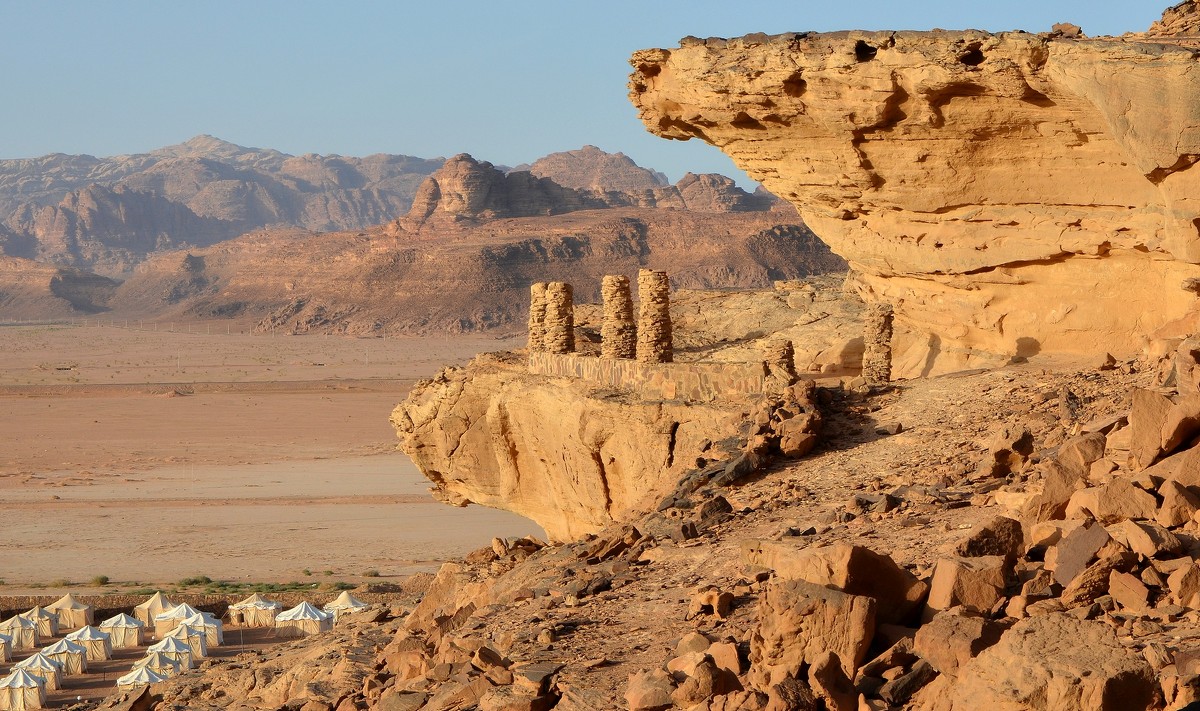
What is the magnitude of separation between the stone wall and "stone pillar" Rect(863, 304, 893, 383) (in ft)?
6.67

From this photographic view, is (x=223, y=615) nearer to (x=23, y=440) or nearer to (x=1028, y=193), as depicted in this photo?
(x=1028, y=193)

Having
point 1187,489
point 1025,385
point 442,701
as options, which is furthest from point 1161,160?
point 442,701

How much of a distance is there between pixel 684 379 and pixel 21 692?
10.4 metres

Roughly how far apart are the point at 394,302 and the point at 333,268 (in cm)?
899

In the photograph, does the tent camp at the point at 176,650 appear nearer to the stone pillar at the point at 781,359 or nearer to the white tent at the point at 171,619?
the white tent at the point at 171,619

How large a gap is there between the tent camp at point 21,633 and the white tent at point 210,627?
233cm

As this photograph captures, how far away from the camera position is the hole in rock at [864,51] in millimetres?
11828

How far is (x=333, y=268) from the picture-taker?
96.4 metres

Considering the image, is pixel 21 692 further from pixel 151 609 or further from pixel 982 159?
pixel 982 159

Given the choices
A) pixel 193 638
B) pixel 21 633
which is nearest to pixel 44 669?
pixel 193 638

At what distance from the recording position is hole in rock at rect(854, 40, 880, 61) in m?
11.8

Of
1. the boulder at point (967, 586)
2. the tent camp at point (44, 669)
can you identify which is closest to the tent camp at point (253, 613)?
the tent camp at point (44, 669)

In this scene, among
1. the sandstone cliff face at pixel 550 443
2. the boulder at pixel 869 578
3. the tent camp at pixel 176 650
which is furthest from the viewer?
the tent camp at pixel 176 650

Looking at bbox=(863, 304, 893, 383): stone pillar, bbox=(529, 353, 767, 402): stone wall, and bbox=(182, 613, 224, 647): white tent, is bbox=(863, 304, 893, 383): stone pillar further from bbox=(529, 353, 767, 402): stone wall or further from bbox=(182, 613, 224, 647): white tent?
bbox=(182, 613, 224, 647): white tent
